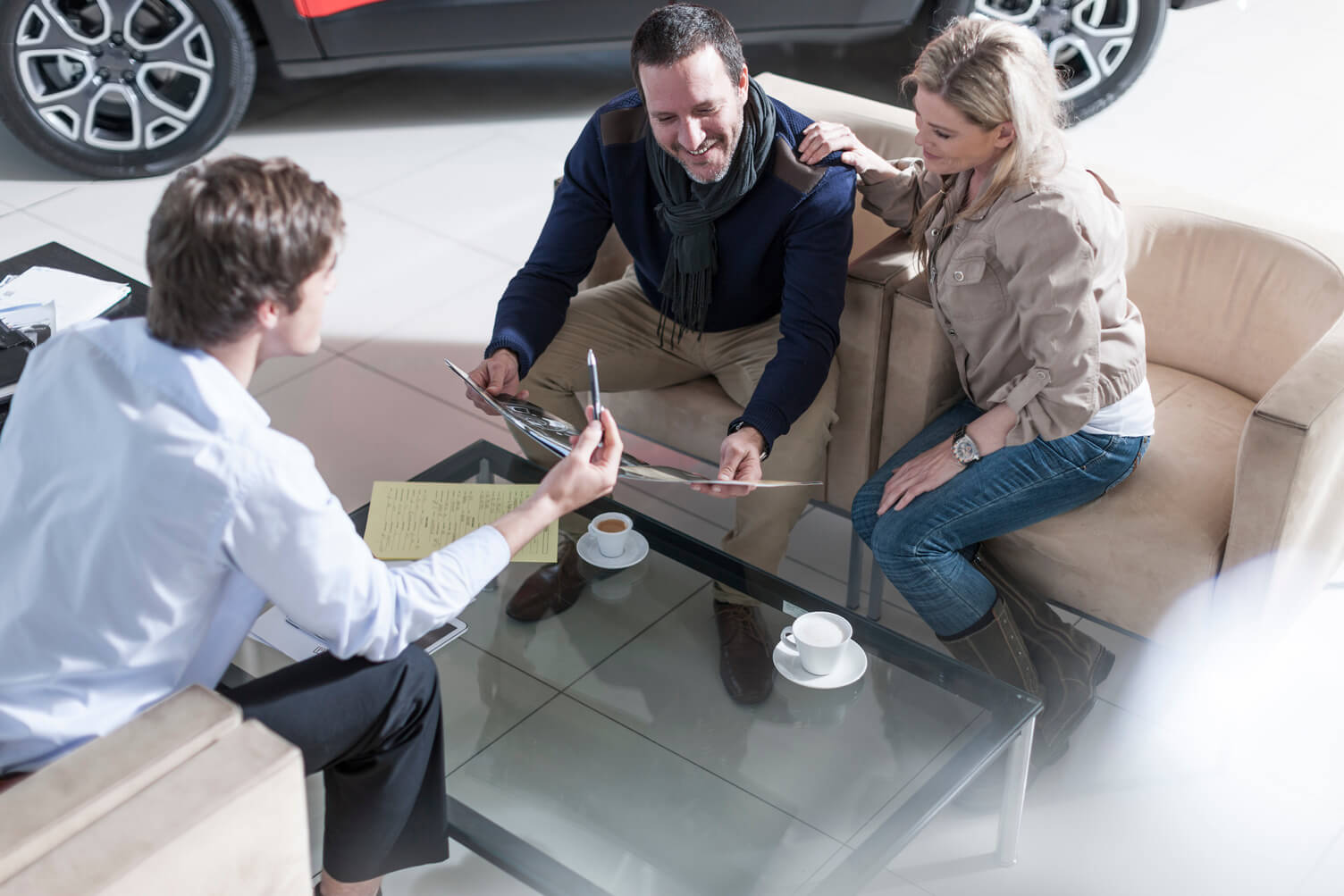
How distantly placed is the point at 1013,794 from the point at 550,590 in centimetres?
69

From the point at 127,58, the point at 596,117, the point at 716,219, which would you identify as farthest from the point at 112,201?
the point at 716,219

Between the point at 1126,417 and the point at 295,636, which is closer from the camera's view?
the point at 295,636

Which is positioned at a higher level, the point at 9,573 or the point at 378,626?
the point at 9,573

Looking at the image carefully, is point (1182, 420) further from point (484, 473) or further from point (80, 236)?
point (80, 236)

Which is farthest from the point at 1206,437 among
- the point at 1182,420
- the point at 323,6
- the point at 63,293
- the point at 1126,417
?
the point at 323,6

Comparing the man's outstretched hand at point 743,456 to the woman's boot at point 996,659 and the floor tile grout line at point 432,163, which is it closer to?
the woman's boot at point 996,659

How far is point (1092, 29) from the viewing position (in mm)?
3740

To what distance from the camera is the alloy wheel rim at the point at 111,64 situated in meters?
3.39

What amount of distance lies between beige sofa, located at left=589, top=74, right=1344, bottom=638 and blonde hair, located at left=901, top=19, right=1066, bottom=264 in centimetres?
28

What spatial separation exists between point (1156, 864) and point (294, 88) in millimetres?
3485

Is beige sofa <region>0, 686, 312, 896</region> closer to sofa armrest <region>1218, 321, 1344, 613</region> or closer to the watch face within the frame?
the watch face

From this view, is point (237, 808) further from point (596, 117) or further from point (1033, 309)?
point (596, 117)

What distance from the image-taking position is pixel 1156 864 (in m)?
1.84

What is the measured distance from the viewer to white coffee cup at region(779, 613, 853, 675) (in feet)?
5.58
